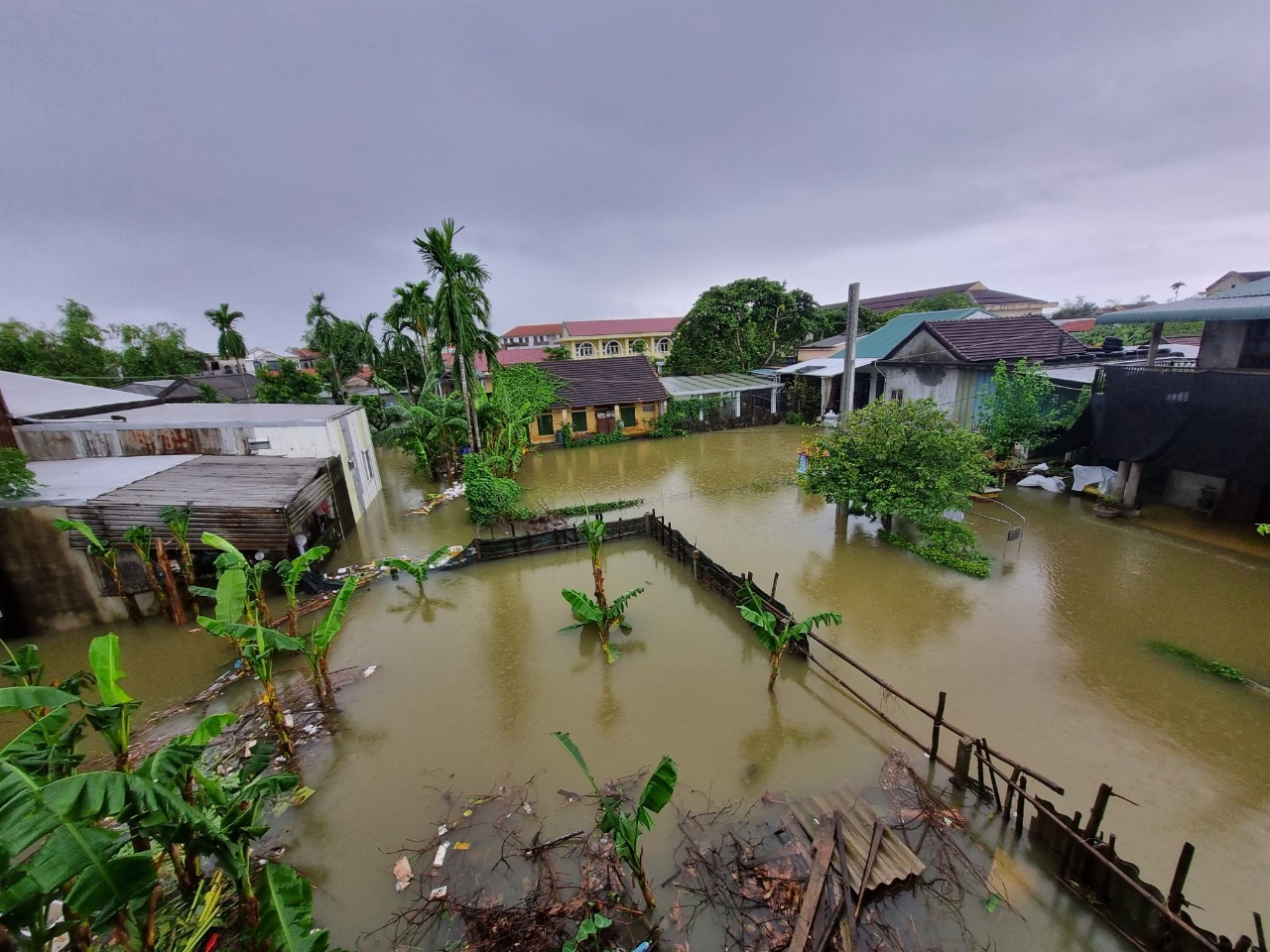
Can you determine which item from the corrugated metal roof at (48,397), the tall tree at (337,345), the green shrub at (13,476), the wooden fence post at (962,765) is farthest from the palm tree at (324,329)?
the wooden fence post at (962,765)

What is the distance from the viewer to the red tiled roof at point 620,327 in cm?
5503

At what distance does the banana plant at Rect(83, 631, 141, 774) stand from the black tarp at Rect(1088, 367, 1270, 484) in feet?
63.0

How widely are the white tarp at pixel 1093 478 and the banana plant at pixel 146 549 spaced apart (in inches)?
904

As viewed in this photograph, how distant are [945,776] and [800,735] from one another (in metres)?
1.74

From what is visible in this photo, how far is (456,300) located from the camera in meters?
15.9

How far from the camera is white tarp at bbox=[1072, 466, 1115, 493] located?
14820mm

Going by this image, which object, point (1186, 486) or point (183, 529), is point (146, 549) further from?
point (1186, 486)

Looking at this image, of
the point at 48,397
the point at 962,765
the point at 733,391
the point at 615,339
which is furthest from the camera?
the point at 615,339

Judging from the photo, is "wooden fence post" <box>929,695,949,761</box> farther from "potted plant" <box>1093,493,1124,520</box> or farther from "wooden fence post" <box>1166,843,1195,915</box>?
"potted plant" <box>1093,493,1124,520</box>

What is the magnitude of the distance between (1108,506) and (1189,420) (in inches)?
111

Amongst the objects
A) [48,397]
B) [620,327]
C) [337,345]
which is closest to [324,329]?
[337,345]

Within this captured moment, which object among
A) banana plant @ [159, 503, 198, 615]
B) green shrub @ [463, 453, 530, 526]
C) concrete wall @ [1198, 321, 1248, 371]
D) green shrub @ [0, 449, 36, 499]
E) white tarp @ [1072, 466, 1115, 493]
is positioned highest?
concrete wall @ [1198, 321, 1248, 371]

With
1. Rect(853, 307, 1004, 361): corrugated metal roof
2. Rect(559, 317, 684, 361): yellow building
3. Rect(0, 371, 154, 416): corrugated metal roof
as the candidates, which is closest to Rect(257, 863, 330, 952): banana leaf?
Rect(0, 371, 154, 416): corrugated metal roof

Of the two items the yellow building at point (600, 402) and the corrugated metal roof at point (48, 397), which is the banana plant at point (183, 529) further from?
the yellow building at point (600, 402)
